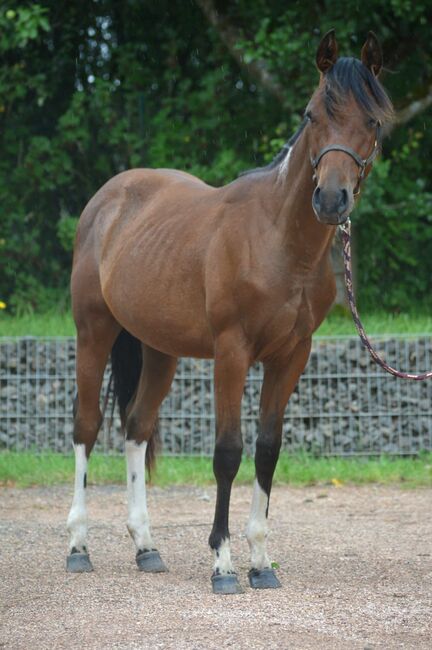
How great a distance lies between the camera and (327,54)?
4.64 meters

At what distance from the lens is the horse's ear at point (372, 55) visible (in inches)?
183

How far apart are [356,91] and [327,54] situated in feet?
0.84

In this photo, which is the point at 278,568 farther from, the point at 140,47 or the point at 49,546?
the point at 140,47

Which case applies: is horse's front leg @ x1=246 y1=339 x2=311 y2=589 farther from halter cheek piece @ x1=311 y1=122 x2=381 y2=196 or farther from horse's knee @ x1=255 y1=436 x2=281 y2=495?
halter cheek piece @ x1=311 y1=122 x2=381 y2=196

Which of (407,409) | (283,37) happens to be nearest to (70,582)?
(407,409)

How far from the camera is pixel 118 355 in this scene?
6078mm

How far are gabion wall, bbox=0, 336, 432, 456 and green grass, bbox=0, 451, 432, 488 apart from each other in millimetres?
199

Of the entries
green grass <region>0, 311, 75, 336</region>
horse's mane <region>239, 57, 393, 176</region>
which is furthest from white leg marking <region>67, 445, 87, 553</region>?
green grass <region>0, 311, 75, 336</region>

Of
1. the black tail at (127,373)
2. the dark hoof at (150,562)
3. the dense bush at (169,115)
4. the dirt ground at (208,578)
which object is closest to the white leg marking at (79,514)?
the dirt ground at (208,578)

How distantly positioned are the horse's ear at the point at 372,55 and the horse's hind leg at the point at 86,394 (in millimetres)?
1943

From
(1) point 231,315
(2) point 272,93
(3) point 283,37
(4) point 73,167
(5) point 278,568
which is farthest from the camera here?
(4) point 73,167

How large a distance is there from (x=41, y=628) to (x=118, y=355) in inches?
86.0

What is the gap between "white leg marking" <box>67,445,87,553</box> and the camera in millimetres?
5531

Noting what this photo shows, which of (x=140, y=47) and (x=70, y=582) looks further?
(x=140, y=47)
